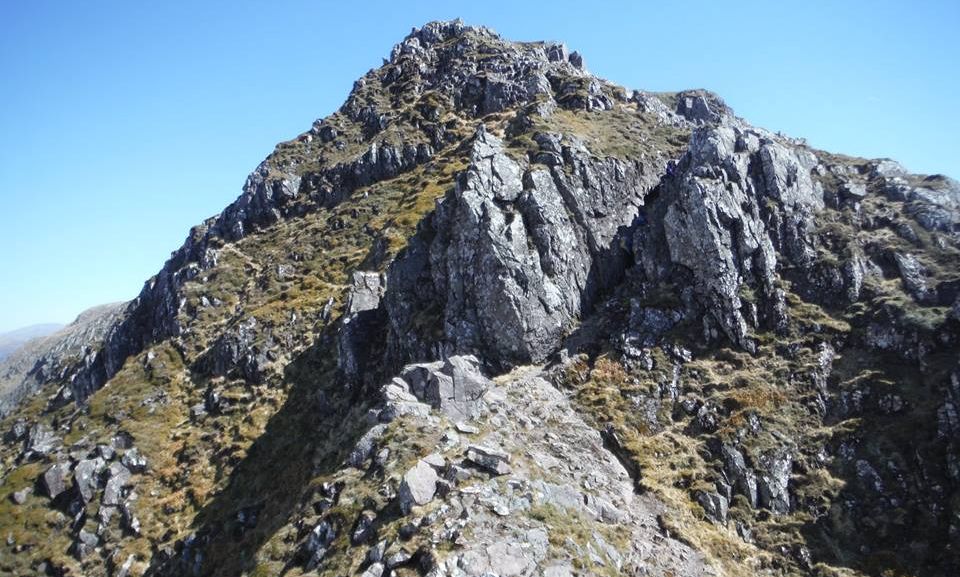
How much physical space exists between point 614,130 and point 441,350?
41.4m

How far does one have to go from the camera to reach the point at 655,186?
5984 centimetres

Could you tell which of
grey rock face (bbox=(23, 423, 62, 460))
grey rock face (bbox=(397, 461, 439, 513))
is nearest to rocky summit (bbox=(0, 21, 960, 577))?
grey rock face (bbox=(397, 461, 439, 513))

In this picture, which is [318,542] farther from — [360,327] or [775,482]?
[360,327]

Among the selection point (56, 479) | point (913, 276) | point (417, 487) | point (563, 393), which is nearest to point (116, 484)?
point (56, 479)

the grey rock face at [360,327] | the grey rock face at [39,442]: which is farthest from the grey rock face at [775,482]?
the grey rock face at [39,442]

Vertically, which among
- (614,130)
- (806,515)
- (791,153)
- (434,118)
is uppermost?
(434,118)

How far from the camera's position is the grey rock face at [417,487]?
25953 mm

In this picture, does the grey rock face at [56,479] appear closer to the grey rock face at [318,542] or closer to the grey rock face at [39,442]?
the grey rock face at [39,442]

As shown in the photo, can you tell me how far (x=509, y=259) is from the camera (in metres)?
46.5

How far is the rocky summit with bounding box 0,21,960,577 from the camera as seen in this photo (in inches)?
1118

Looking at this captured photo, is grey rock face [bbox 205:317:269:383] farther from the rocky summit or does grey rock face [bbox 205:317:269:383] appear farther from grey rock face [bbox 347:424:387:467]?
grey rock face [bbox 347:424:387:467]

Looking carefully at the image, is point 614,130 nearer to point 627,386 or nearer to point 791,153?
point 791,153

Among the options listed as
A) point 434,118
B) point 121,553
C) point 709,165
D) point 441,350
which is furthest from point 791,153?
point 121,553

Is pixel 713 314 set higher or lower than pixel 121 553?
higher
